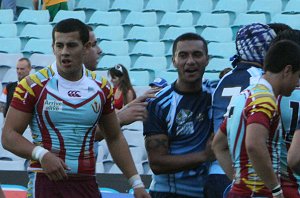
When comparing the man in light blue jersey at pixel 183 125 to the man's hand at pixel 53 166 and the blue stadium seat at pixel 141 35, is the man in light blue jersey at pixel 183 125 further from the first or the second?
the blue stadium seat at pixel 141 35

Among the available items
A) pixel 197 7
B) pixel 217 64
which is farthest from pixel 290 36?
pixel 197 7

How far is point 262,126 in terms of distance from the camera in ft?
18.0

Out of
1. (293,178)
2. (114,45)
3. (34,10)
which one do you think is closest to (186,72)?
(293,178)

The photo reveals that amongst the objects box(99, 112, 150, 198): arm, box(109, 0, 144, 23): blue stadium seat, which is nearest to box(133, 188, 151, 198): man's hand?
box(99, 112, 150, 198): arm

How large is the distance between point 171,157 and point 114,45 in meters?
8.67

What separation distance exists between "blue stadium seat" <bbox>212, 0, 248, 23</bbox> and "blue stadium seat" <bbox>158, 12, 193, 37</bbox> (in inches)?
19.7

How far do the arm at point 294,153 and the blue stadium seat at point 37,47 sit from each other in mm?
10293

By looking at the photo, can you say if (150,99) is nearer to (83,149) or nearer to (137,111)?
(137,111)

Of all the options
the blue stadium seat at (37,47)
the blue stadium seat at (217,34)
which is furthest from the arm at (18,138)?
the blue stadium seat at (37,47)

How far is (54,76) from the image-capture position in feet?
21.5

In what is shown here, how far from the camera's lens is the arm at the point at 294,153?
5.80 m

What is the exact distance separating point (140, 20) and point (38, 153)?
10.3 meters

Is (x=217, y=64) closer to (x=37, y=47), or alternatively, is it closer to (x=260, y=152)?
(x=37, y=47)

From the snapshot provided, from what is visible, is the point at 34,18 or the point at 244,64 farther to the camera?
the point at 34,18
